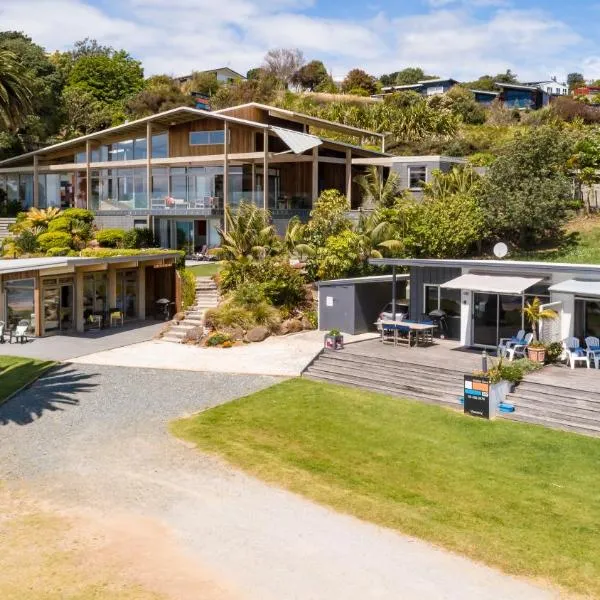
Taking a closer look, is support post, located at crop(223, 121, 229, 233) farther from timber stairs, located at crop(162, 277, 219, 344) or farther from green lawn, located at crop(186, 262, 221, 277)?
timber stairs, located at crop(162, 277, 219, 344)

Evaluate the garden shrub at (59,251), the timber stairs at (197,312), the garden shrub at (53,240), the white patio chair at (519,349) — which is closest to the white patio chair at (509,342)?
the white patio chair at (519,349)

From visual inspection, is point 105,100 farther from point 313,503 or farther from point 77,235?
point 313,503

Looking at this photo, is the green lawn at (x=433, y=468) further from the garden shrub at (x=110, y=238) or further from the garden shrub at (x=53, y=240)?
the garden shrub at (x=53, y=240)

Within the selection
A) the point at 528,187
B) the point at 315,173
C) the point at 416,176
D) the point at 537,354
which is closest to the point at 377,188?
the point at 416,176

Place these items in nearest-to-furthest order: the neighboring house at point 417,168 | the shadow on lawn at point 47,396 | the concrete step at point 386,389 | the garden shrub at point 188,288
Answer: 1. the shadow on lawn at point 47,396
2. the concrete step at point 386,389
3. the garden shrub at point 188,288
4. the neighboring house at point 417,168

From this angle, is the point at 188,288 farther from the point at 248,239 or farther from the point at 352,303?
the point at 352,303

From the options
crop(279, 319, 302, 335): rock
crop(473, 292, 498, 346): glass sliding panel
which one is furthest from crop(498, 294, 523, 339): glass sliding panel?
crop(279, 319, 302, 335): rock

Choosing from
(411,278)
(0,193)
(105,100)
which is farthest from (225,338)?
(105,100)
